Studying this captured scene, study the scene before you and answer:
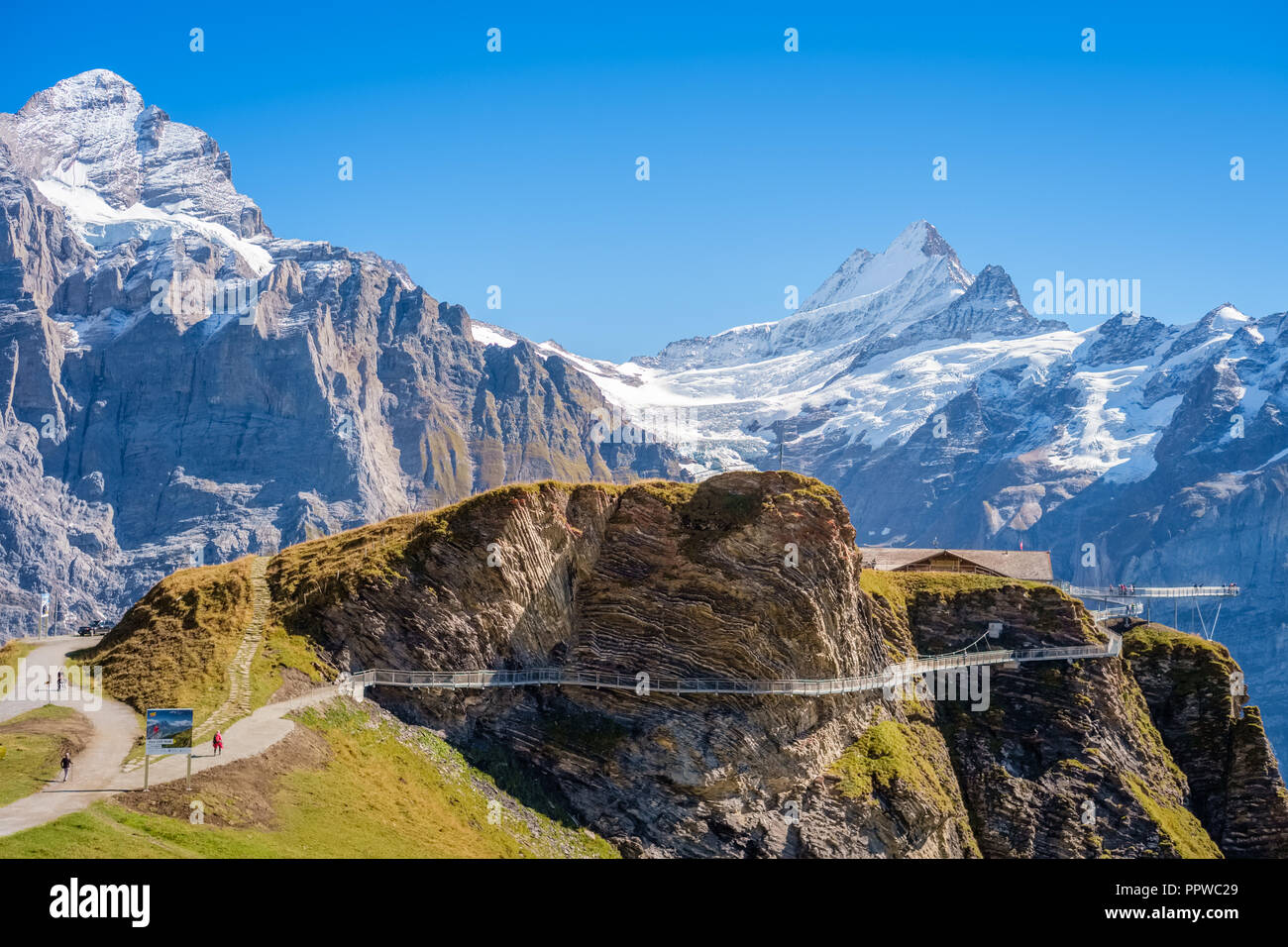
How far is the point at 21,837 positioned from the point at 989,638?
80.9 metres

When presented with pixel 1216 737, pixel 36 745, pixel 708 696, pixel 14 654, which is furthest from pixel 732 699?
pixel 1216 737

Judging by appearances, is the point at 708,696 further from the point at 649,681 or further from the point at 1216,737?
the point at 1216,737

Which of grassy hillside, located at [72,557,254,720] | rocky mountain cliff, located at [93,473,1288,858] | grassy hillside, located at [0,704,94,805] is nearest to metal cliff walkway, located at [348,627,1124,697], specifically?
rocky mountain cliff, located at [93,473,1288,858]

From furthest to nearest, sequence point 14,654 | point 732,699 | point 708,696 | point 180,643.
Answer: point 732,699, point 708,696, point 14,654, point 180,643

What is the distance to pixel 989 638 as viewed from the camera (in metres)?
107

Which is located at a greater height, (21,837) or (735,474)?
(735,474)

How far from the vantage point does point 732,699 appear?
272ft

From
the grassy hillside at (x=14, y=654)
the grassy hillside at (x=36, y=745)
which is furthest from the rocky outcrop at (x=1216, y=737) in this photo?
the grassy hillside at (x=14, y=654)

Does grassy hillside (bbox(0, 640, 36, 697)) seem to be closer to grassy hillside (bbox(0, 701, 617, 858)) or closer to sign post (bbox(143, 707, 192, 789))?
grassy hillside (bbox(0, 701, 617, 858))

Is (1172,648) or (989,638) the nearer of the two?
(989,638)

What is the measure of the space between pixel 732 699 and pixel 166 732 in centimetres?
4102

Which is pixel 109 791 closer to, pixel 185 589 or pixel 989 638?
pixel 185 589

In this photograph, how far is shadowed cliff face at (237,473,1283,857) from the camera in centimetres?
7738

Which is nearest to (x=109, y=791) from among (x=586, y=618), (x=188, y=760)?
(x=188, y=760)
